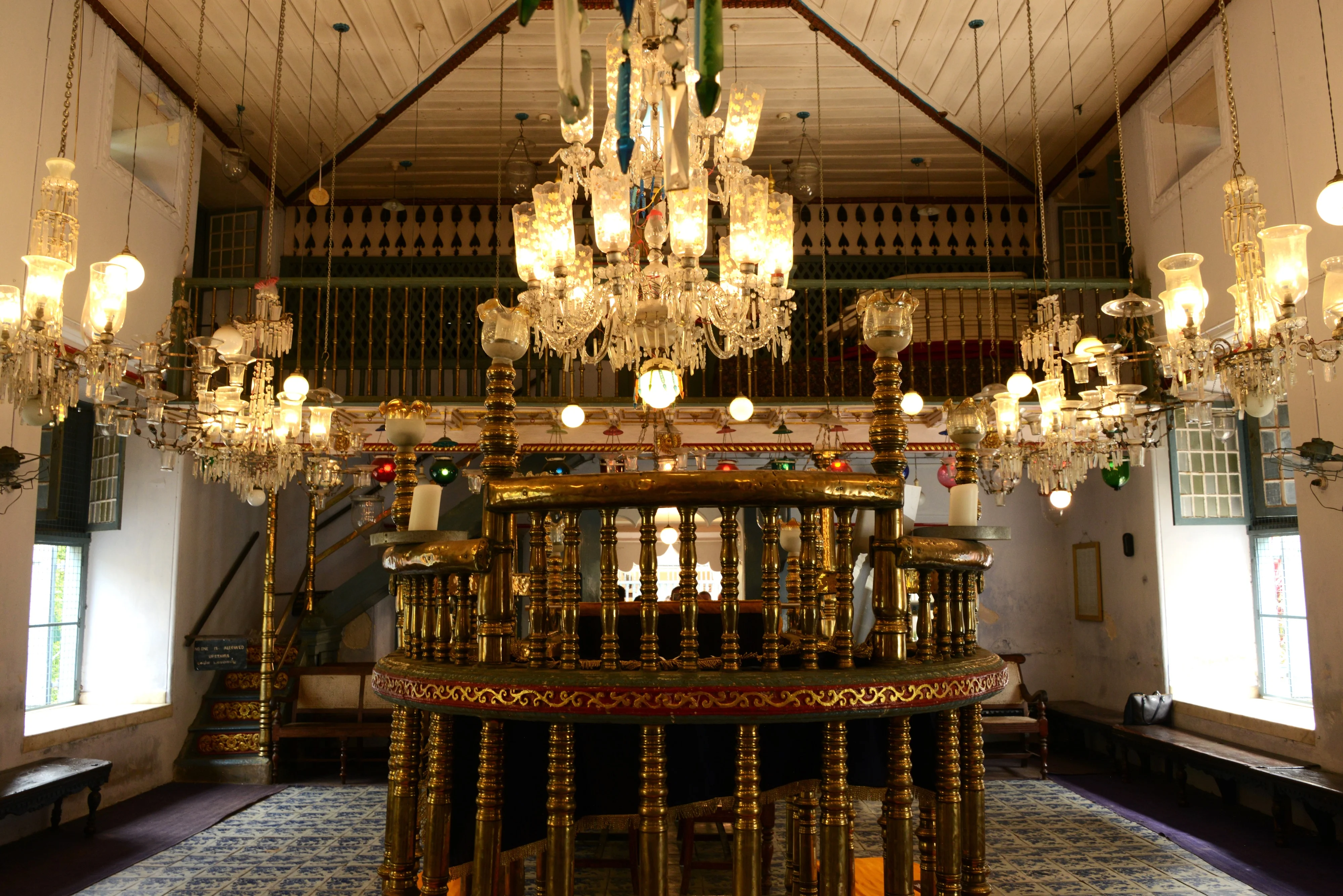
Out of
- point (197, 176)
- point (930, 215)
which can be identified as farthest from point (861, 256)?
point (197, 176)

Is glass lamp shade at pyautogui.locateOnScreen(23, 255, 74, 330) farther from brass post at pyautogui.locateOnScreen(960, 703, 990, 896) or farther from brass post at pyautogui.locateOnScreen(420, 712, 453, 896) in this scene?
brass post at pyautogui.locateOnScreen(960, 703, 990, 896)

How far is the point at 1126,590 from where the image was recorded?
916cm

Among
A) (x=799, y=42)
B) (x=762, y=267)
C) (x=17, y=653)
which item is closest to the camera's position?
(x=762, y=267)

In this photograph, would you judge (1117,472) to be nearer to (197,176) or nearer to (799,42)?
(799,42)

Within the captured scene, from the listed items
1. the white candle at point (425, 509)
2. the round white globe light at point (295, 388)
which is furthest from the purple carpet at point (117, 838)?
the white candle at point (425, 509)

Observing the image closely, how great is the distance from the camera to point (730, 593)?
229 cm

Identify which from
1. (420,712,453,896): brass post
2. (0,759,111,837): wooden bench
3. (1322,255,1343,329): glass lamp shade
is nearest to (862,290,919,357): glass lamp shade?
(420,712,453,896): brass post

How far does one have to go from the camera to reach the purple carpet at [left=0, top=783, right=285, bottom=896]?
5680 millimetres

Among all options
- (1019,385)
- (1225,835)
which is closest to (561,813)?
(1019,385)

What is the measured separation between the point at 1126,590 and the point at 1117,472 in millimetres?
3254

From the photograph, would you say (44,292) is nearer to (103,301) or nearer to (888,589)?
(103,301)

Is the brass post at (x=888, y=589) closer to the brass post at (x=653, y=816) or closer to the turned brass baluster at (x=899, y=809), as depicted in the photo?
the turned brass baluster at (x=899, y=809)

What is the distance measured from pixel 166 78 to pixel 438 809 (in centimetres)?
851

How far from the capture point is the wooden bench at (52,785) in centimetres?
565
